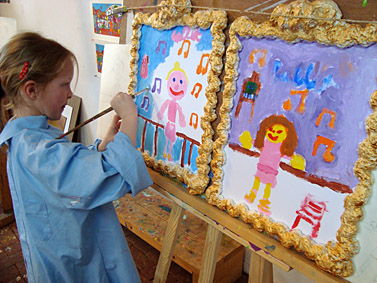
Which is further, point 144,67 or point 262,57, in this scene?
point 144,67

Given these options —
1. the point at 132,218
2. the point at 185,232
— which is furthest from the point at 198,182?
the point at 132,218

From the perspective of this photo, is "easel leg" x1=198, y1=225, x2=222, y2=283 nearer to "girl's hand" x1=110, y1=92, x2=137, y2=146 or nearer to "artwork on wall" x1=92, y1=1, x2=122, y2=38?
"girl's hand" x1=110, y1=92, x2=137, y2=146

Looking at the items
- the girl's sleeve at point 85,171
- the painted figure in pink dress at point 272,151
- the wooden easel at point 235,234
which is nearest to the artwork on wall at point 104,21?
the wooden easel at point 235,234

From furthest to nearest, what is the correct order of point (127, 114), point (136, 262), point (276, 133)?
point (136, 262)
point (127, 114)
point (276, 133)

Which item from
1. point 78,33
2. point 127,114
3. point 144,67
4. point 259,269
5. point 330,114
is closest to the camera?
point 330,114

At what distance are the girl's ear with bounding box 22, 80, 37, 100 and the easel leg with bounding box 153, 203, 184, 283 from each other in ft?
1.95

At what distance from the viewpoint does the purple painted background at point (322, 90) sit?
0.66 m

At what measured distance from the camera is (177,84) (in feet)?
3.45

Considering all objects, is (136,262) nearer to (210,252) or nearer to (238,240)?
(210,252)

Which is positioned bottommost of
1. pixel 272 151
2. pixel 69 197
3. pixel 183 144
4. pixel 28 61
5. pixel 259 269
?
pixel 259 269

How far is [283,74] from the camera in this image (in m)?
0.77

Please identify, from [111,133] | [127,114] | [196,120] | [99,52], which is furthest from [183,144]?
[99,52]

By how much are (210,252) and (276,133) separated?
482mm

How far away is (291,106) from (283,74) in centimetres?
8
